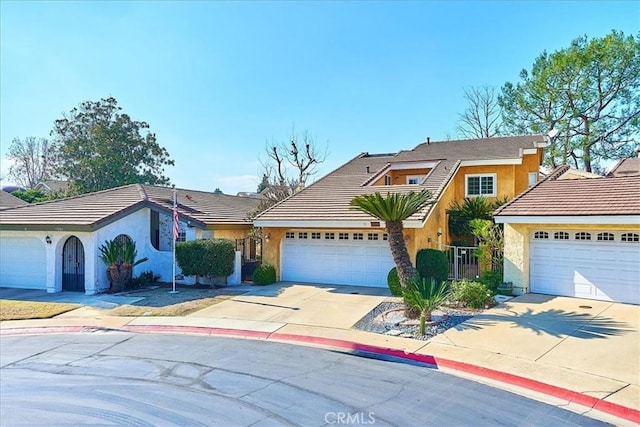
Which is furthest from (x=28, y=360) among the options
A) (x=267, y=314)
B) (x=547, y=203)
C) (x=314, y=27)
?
(x=547, y=203)

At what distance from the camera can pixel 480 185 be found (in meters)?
23.3

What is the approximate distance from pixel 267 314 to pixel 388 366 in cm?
549

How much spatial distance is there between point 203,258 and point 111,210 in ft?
16.2

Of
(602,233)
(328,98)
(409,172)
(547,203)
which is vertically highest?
(328,98)

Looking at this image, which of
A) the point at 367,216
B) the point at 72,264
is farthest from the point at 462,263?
the point at 72,264

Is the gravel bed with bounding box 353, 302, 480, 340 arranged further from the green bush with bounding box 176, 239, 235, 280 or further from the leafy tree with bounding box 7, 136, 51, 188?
the leafy tree with bounding box 7, 136, 51, 188

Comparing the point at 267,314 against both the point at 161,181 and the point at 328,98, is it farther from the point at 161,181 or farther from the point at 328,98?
the point at 161,181

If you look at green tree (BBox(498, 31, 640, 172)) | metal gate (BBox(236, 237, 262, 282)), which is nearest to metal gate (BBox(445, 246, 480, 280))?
metal gate (BBox(236, 237, 262, 282))

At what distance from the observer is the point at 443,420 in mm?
6316

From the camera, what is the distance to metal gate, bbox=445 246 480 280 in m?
18.6

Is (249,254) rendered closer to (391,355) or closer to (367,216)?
(367,216)

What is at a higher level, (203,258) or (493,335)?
(203,258)

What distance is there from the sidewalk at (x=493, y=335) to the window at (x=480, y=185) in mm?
9358

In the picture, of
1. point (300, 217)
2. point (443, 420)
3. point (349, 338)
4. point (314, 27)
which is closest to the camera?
point (443, 420)
